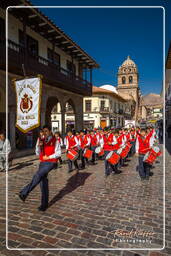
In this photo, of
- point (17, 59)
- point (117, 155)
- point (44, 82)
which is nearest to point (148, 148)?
point (117, 155)

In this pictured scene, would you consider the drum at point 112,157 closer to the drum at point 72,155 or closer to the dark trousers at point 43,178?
the drum at point 72,155

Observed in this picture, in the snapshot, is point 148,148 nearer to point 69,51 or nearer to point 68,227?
point 68,227

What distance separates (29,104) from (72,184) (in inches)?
123

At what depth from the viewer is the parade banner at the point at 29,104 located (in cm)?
423

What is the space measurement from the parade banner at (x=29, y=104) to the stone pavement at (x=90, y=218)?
6.27 feet

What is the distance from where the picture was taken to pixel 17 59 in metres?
10.2

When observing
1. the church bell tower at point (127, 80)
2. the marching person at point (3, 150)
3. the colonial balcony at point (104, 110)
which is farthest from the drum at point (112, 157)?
the church bell tower at point (127, 80)

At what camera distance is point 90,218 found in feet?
12.7

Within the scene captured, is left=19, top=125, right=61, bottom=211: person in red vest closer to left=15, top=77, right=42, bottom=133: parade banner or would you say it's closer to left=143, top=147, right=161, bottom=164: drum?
left=15, top=77, right=42, bottom=133: parade banner

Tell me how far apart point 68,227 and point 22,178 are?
13.1 ft

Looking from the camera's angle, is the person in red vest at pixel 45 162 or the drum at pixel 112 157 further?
the drum at pixel 112 157

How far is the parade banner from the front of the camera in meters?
4.23

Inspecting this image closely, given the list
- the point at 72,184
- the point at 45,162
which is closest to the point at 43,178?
the point at 45,162

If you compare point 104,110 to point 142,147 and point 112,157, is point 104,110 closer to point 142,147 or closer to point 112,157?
point 112,157
